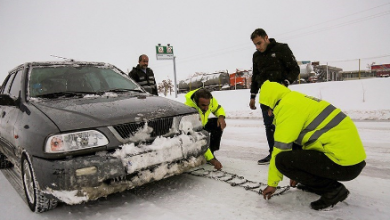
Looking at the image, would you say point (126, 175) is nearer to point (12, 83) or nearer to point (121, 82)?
point (121, 82)

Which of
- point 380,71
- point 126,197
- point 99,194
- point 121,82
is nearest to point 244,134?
point 121,82

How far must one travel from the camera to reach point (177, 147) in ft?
8.54

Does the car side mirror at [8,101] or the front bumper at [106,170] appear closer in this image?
the front bumper at [106,170]

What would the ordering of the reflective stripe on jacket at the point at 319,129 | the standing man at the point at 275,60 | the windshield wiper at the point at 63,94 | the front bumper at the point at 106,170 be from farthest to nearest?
the standing man at the point at 275,60
the windshield wiper at the point at 63,94
the front bumper at the point at 106,170
the reflective stripe on jacket at the point at 319,129

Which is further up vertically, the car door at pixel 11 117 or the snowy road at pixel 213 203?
the car door at pixel 11 117

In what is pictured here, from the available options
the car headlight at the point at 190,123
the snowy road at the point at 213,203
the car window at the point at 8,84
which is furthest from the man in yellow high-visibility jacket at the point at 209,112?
the car window at the point at 8,84

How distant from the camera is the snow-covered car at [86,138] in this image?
215 centimetres

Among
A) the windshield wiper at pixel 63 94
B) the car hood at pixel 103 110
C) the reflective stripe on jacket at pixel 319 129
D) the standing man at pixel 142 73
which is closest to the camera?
the reflective stripe on jacket at pixel 319 129

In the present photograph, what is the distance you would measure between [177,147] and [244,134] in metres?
3.61

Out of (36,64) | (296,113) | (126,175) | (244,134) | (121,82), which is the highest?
(36,64)

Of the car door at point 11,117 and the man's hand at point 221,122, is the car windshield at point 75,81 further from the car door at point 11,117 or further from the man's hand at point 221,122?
the man's hand at point 221,122

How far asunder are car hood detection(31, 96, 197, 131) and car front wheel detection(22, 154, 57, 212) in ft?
1.75

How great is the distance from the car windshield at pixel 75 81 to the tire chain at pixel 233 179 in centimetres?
142

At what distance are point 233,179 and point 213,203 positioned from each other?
2.24 feet
